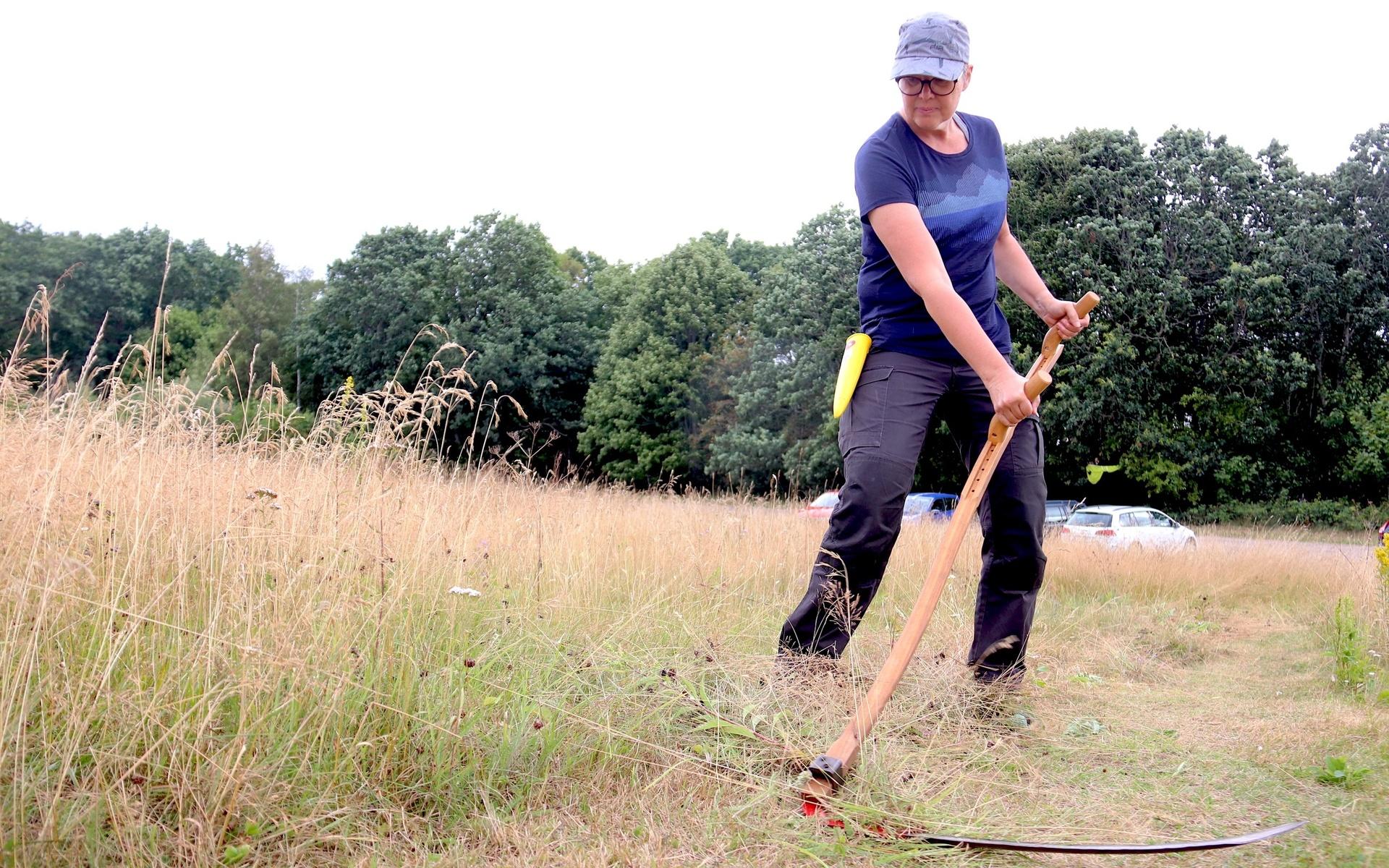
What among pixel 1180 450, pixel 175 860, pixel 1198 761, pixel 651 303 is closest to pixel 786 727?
pixel 1198 761

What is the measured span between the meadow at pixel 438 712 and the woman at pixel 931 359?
0.80 ft

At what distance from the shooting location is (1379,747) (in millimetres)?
3068

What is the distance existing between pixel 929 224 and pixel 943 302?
0.39 meters

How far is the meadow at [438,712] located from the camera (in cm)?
203

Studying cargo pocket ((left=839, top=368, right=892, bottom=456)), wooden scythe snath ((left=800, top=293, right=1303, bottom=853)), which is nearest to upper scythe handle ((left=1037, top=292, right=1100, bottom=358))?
wooden scythe snath ((left=800, top=293, right=1303, bottom=853))

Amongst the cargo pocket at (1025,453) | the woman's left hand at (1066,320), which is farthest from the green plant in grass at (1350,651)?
the woman's left hand at (1066,320)

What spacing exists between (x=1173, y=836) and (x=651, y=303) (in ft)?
136

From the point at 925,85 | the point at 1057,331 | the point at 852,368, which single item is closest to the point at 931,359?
the point at 852,368

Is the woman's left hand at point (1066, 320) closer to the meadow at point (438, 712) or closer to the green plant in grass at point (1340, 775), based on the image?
the meadow at point (438, 712)

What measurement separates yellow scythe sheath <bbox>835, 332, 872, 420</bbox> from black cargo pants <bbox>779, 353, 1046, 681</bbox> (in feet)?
0.07

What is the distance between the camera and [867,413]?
316cm

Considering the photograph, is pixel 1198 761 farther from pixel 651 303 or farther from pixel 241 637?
pixel 651 303

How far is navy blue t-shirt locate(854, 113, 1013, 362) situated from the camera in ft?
10.3

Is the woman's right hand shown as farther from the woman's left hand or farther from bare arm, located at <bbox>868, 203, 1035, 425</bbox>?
the woman's left hand
